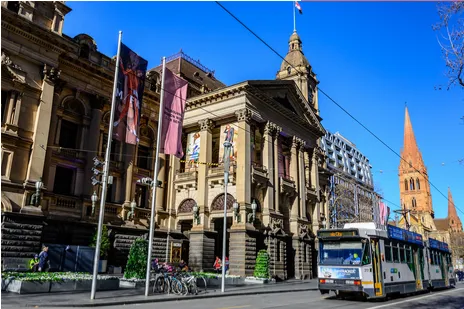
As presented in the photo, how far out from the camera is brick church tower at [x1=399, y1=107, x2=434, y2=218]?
136 metres

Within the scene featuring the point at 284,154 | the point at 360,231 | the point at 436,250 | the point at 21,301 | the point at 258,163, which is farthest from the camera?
the point at 284,154

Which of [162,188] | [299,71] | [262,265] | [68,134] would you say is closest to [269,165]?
[262,265]

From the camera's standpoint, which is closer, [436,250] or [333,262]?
[333,262]

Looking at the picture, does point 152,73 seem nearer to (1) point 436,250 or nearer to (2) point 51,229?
(2) point 51,229

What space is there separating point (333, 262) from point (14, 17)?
24.6m

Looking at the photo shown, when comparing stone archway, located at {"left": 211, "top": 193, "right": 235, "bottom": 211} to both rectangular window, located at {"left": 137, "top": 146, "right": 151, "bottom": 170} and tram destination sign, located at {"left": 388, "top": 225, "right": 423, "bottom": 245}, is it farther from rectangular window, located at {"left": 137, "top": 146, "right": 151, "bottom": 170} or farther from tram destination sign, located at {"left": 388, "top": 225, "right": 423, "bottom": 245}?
tram destination sign, located at {"left": 388, "top": 225, "right": 423, "bottom": 245}

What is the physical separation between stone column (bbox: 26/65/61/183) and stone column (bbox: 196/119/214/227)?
13.9 m

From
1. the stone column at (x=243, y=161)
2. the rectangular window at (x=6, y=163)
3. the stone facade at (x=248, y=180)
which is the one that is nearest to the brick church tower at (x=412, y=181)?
the stone facade at (x=248, y=180)

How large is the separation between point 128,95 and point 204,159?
17.5 m

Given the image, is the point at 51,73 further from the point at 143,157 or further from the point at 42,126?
the point at 143,157

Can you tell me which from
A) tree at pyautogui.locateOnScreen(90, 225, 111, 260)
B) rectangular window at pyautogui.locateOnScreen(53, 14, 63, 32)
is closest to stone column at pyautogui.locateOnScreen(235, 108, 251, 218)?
tree at pyautogui.locateOnScreen(90, 225, 111, 260)

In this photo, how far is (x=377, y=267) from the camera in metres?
17.5

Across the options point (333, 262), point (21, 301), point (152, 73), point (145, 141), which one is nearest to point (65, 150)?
point (145, 141)

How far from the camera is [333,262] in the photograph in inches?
715
